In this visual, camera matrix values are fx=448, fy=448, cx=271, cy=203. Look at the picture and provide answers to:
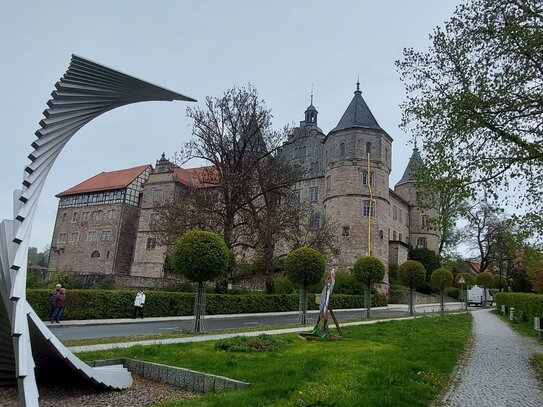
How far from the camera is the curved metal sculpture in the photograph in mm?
4570

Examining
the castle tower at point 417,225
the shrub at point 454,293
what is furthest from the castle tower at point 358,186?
the castle tower at point 417,225

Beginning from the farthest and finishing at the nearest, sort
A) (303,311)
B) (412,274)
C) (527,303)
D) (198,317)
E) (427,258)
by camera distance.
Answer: (427,258) → (412,274) → (527,303) → (303,311) → (198,317)

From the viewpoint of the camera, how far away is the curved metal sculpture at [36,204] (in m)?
4.57

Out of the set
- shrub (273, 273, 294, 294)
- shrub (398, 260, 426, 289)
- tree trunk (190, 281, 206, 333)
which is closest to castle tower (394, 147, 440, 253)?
shrub (273, 273, 294, 294)

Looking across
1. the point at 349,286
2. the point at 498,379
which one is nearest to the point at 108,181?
the point at 349,286

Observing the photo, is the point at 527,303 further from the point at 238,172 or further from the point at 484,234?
the point at 484,234

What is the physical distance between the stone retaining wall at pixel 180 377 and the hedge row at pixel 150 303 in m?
12.8

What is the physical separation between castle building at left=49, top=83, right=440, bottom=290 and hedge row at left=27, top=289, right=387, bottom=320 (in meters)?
16.5

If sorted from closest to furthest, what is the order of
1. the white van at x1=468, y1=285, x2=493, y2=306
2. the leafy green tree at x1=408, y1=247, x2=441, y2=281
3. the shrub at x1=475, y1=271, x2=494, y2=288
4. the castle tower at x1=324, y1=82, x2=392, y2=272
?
the shrub at x1=475, y1=271, x2=494, y2=288 → the white van at x1=468, y1=285, x2=493, y2=306 → the castle tower at x1=324, y1=82, x2=392, y2=272 → the leafy green tree at x1=408, y1=247, x2=441, y2=281

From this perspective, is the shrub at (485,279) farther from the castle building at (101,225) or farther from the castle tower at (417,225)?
the castle building at (101,225)

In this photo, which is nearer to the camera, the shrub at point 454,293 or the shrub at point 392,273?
the shrub at point 392,273

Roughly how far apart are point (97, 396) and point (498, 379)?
7037mm

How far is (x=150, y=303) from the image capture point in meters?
23.0

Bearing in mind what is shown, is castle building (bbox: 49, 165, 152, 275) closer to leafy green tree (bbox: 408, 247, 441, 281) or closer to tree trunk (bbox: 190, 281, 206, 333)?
leafy green tree (bbox: 408, 247, 441, 281)
